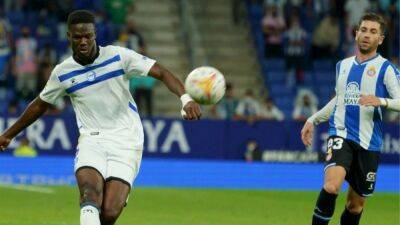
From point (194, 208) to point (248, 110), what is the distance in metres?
8.28

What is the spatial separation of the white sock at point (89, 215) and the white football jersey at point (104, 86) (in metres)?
0.94

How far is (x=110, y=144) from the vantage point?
920 centimetres

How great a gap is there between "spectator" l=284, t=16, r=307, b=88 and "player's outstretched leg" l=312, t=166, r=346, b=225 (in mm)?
15794

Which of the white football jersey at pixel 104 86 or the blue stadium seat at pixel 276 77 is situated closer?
the white football jersey at pixel 104 86

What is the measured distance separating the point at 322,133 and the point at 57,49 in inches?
239

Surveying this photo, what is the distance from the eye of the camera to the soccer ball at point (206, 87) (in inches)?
343

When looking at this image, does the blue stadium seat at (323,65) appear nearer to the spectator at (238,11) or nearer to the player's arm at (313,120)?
the spectator at (238,11)

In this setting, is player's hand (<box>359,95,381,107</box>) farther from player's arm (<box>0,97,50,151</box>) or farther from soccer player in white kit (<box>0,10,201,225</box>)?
player's arm (<box>0,97,50,151</box>)

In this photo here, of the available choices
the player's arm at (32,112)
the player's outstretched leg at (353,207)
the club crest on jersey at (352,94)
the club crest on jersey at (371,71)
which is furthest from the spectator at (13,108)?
the club crest on jersey at (371,71)

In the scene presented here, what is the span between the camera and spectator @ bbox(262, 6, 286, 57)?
25984mm

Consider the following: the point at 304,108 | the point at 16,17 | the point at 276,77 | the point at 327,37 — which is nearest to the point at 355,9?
the point at 327,37

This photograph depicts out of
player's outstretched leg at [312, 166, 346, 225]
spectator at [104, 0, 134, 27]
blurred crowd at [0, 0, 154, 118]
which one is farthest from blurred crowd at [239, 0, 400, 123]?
player's outstretched leg at [312, 166, 346, 225]

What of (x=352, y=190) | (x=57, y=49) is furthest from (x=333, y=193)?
(x=57, y=49)

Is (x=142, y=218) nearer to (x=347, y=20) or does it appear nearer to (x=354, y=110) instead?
(x=354, y=110)
